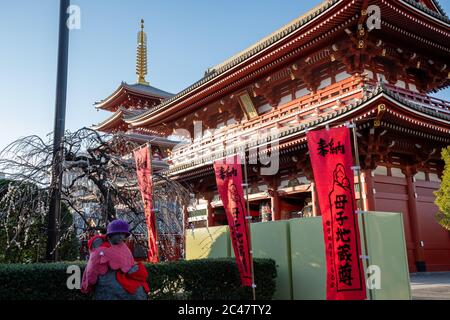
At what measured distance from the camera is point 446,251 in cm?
1430

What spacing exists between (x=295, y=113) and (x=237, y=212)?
7.73 meters

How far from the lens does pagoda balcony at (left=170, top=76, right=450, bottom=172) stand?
1312 cm

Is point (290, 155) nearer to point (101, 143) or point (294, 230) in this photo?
point (294, 230)

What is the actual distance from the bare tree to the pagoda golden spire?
2994 centimetres

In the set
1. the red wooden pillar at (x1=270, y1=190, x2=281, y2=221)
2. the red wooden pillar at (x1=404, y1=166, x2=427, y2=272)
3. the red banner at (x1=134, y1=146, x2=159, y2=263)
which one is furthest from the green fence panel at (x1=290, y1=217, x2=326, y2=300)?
the red wooden pillar at (x1=270, y1=190, x2=281, y2=221)

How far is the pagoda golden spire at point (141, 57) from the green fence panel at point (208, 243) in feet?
94.4

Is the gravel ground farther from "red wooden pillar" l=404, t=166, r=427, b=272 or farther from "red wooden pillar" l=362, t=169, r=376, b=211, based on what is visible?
"red wooden pillar" l=362, t=169, r=376, b=211

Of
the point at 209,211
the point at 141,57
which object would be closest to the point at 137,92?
the point at 141,57

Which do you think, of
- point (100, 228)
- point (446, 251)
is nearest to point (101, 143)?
point (100, 228)

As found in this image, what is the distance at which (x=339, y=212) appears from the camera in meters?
5.99

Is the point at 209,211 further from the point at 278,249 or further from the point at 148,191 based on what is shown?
the point at 148,191

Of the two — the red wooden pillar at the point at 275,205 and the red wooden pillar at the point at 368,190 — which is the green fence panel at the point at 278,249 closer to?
the red wooden pillar at the point at 368,190

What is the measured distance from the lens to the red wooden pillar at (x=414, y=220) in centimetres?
1338

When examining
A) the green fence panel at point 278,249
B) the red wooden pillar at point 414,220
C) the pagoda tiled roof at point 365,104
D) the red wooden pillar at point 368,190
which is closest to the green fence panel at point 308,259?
the green fence panel at point 278,249
